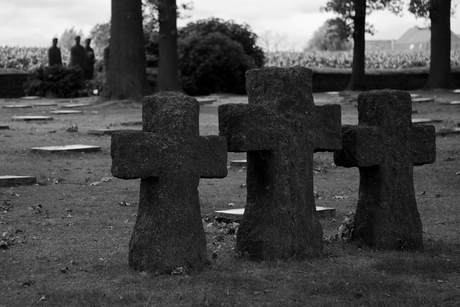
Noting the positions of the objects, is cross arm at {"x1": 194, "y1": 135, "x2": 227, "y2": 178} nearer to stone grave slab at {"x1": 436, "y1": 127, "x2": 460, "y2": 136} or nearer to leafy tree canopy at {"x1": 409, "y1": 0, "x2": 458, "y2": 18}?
stone grave slab at {"x1": 436, "y1": 127, "x2": 460, "y2": 136}

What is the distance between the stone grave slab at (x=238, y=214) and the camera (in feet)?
25.7

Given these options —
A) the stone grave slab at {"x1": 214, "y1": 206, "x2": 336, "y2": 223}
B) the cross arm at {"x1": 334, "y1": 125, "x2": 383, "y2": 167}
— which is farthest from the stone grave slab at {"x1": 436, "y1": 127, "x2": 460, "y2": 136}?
the cross arm at {"x1": 334, "y1": 125, "x2": 383, "y2": 167}

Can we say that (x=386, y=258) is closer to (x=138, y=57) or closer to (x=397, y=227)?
(x=397, y=227)

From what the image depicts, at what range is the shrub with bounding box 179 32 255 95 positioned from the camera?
102ft

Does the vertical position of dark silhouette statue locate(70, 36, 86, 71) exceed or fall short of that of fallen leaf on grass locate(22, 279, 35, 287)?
it exceeds it

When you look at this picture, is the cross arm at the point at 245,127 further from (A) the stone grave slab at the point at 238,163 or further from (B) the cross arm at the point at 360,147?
(A) the stone grave slab at the point at 238,163

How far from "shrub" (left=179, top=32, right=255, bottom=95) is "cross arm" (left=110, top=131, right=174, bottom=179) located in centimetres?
2541

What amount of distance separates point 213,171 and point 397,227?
1.75 meters

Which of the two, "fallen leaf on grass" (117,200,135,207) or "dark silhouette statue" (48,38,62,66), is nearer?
"fallen leaf on grass" (117,200,135,207)

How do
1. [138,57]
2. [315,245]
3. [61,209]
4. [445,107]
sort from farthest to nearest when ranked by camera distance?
[138,57], [445,107], [61,209], [315,245]

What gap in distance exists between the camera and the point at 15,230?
24.3 feet

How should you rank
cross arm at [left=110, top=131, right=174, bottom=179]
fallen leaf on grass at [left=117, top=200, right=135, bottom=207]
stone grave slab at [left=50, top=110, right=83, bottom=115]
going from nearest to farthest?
cross arm at [left=110, top=131, right=174, bottom=179] → fallen leaf on grass at [left=117, top=200, right=135, bottom=207] → stone grave slab at [left=50, top=110, right=83, bottom=115]

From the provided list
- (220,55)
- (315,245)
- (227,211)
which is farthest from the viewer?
(220,55)

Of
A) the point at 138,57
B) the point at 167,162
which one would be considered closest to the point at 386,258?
the point at 167,162
